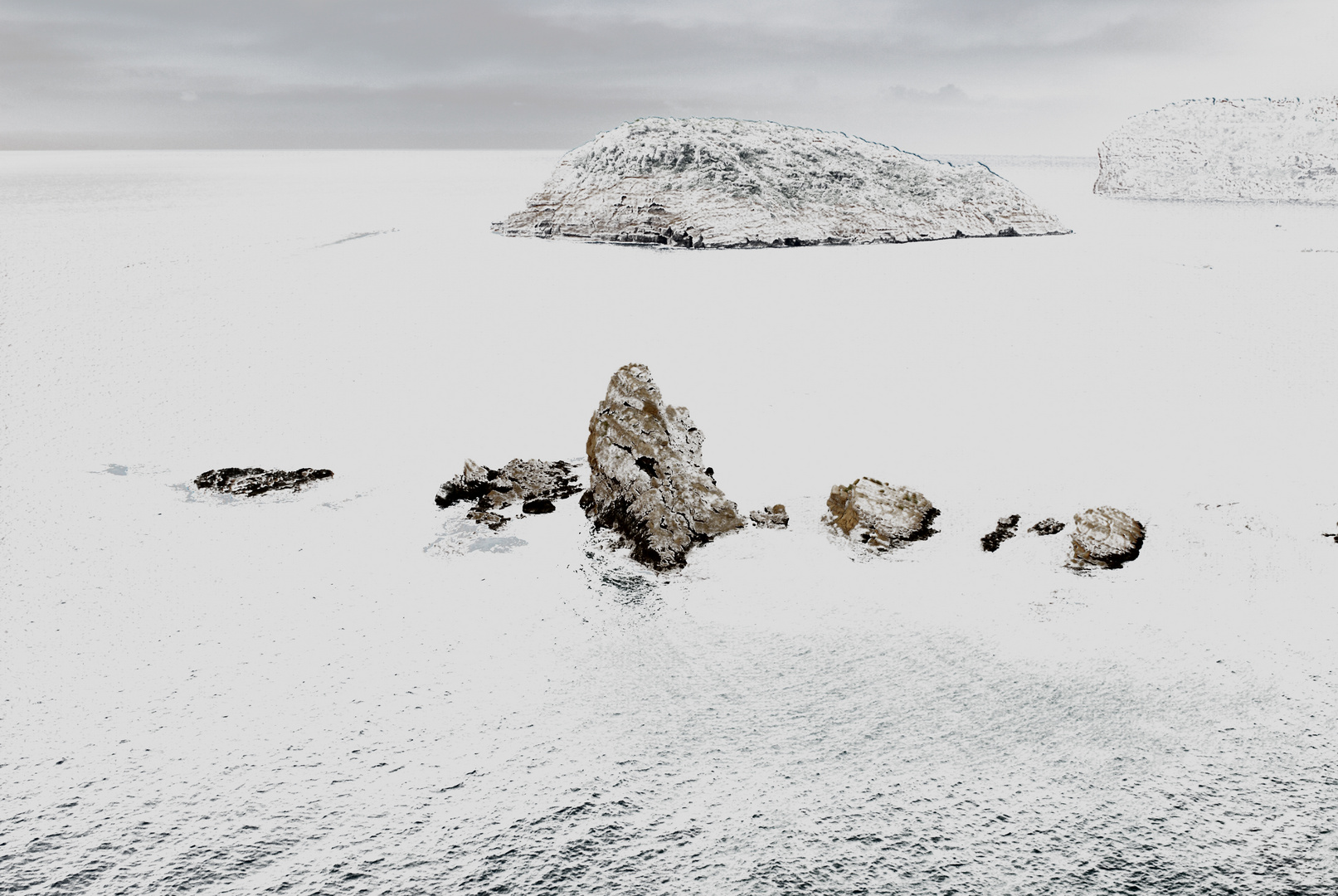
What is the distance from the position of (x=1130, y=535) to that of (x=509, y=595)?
10.5 feet

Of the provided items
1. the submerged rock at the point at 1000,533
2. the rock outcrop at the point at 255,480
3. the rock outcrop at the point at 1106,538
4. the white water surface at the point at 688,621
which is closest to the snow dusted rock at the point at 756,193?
the white water surface at the point at 688,621

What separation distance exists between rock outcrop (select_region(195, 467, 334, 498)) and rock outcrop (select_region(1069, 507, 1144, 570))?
14.9ft

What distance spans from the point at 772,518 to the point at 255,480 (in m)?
3.40

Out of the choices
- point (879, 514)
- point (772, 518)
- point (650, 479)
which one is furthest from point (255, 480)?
point (879, 514)

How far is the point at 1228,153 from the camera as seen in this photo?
24281 mm

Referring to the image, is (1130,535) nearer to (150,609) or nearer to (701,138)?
(150,609)

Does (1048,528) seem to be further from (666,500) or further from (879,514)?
(666,500)

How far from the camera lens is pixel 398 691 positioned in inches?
124

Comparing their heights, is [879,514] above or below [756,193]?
below

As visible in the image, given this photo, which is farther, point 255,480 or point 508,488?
point 255,480

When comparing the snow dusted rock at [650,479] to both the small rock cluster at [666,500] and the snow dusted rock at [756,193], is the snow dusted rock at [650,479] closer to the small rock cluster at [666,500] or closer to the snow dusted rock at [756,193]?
the small rock cluster at [666,500]

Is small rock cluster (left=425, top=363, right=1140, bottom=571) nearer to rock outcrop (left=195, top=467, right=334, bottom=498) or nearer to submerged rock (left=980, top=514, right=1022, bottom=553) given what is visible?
submerged rock (left=980, top=514, right=1022, bottom=553)

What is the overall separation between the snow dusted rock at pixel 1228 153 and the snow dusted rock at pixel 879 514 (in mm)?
22563

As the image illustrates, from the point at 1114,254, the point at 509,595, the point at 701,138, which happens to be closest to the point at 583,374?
the point at 509,595
